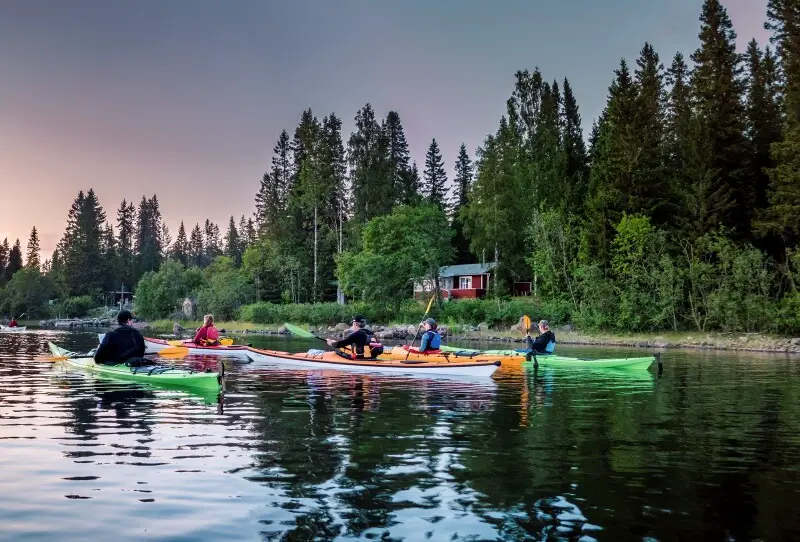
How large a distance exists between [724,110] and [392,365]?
1384 inches

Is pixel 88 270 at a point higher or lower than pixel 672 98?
lower

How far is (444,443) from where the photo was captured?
31.8 ft

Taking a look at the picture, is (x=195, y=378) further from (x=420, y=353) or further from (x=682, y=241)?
(x=682, y=241)

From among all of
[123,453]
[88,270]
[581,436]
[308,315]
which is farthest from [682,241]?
[88,270]

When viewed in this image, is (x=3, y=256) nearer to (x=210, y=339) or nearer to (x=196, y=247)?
(x=196, y=247)

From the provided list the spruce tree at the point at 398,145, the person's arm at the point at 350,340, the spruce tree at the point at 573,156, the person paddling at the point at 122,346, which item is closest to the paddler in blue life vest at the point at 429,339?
the person's arm at the point at 350,340

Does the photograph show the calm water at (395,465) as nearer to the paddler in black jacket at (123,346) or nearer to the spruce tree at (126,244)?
the paddler in black jacket at (123,346)

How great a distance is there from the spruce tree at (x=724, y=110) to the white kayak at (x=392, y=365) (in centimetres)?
2970

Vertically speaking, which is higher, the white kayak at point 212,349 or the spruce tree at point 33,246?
the spruce tree at point 33,246

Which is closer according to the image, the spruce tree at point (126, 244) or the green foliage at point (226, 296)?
the green foliage at point (226, 296)

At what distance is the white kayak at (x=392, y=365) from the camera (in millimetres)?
18375

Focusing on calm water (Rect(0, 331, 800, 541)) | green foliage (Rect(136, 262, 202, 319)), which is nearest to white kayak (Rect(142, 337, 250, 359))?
calm water (Rect(0, 331, 800, 541))

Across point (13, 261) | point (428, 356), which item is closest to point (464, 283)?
point (428, 356)

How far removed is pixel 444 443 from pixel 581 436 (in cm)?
230
